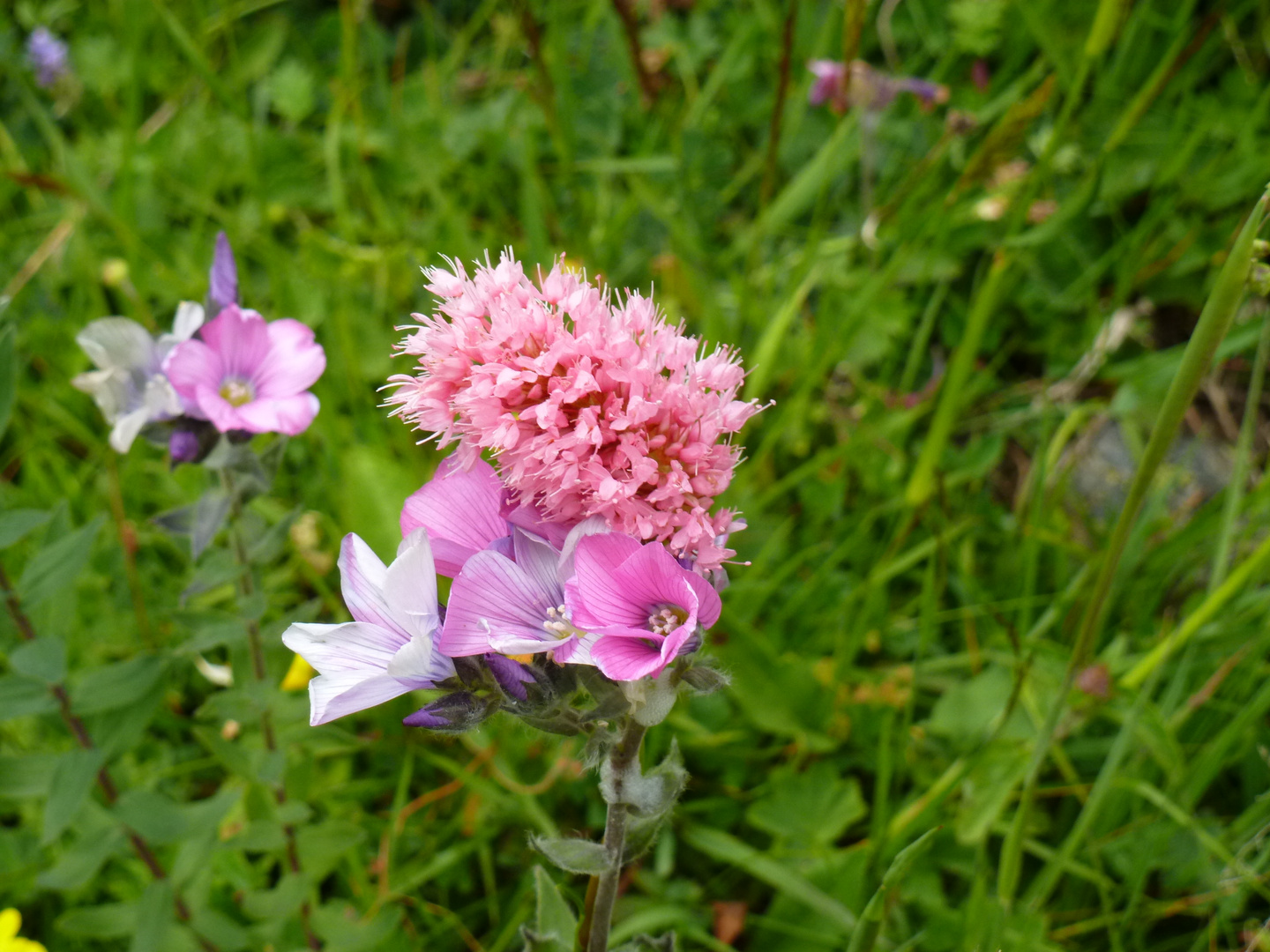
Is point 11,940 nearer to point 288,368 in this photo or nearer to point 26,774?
point 26,774

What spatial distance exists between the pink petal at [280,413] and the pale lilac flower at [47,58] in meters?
2.37

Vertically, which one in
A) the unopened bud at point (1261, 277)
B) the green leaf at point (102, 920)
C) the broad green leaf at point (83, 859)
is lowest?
the green leaf at point (102, 920)

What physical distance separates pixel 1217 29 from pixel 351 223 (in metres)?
2.21

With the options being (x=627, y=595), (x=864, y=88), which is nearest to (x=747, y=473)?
(x=864, y=88)

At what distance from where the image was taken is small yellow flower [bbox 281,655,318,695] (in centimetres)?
165

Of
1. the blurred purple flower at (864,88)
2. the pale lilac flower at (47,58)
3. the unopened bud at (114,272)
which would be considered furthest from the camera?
the pale lilac flower at (47,58)

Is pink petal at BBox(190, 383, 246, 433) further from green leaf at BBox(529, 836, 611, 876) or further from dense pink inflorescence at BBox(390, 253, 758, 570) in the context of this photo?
green leaf at BBox(529, 836, 611, 876)

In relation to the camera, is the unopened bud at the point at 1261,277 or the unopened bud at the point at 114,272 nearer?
the unopened bud at the point at 1261,277

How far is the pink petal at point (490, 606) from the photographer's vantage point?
0.85 metres

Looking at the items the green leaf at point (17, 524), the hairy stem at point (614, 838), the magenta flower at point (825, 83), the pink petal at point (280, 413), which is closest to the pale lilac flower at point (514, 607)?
the hairy stem at point (614, 838)

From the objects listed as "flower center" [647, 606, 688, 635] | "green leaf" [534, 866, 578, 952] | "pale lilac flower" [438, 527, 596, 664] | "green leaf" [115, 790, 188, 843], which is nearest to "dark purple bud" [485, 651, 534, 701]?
"pale lilac flower" [438, 527, 596, 664]

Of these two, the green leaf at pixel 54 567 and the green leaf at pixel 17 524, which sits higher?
the green leaf at pixel 17 524

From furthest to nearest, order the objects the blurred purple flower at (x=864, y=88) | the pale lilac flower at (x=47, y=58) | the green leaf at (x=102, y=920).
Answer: the pale lilac flower at (x=47, y=58) < the blurred purple flower at (x=864, y=88) < the green leaf at (x=102, y=920)

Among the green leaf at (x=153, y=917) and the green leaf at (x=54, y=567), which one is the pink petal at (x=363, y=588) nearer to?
the green leaf at (x=54, y=567)
